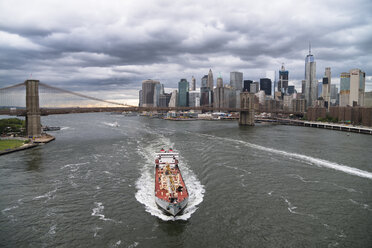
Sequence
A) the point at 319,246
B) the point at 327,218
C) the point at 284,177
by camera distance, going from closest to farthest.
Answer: the point at 319,246, the point at 327,218, the point at 284,177

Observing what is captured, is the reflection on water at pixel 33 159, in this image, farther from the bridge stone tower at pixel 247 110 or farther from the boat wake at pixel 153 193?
the bridge stone tower at pixel 247 110

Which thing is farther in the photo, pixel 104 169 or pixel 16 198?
pixel 104 169

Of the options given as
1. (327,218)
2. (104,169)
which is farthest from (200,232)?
(104,169)

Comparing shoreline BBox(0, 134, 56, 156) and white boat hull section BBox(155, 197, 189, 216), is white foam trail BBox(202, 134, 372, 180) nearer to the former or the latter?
white boat hull section BBox(155, 197, 189, 216)

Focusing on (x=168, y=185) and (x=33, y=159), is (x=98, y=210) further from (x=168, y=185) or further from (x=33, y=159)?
(x=33, y=159)

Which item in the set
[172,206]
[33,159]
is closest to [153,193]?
[172,206]

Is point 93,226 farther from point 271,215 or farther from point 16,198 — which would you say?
point 271,215

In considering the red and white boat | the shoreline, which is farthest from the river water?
the shoreline
